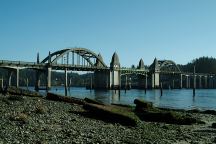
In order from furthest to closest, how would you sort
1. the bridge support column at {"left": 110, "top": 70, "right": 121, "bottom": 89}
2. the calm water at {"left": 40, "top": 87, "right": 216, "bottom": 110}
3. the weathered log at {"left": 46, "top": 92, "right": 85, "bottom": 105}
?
1. the bridge support column at {"left": 110, "top": 70, "right": 121, "bottom": 89}
2. the calm water at {"left": 40, "top": 87, "right": 216, "bottom": 110}
3. the weathered log at {"left": 46, "top": 92, "right": 85, "bottom": 105}

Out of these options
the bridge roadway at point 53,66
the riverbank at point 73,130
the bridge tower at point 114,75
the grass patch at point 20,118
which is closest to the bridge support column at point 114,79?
the bridge tower at point 114,75

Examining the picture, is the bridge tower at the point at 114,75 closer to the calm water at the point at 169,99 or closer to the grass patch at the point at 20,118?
the calm water at the point at 169,99

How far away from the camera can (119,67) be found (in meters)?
180

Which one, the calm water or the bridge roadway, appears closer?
the calm water

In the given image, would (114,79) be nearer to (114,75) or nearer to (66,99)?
(114,75)

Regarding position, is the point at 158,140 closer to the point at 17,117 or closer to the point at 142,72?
the point at 17,117

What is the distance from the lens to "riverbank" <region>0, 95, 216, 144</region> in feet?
59.7

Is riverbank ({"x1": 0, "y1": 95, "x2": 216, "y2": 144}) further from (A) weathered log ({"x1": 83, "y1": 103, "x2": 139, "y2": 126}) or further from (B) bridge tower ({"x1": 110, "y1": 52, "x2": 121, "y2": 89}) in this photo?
(B) bridge tower ({"x1": 110, "y1": 52, "x2": 121, "y2": 89})

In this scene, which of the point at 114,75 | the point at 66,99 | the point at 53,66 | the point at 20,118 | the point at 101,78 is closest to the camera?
the point at 20,118

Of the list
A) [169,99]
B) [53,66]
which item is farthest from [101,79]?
[169,99]

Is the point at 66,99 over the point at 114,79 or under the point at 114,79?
under

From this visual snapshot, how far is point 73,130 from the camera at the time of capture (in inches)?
814

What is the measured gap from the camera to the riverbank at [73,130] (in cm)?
1820

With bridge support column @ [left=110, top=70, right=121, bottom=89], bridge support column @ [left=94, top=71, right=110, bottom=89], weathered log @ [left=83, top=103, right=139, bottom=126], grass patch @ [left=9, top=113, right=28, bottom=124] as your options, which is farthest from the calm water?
bridge support column @ [left=94, top=71, right=110, bottom=89]
